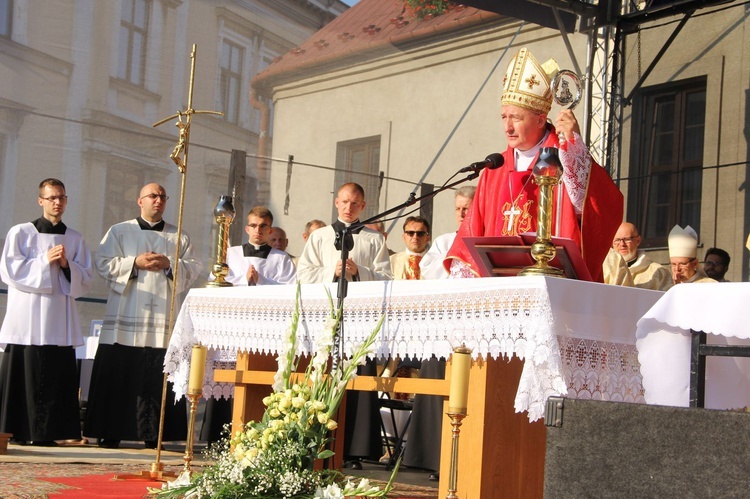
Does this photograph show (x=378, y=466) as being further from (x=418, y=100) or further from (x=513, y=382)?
(x=418, y=100)

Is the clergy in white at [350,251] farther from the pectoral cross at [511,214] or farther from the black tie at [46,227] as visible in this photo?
the black tie at [46,227]

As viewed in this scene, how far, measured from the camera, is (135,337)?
8.68m

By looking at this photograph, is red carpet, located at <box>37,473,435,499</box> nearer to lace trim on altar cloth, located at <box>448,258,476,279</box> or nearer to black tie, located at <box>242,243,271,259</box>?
lace trim on altar cloth, located at <box>448,258,476,279</box>

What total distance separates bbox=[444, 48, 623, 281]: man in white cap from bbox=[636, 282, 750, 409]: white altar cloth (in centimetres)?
138

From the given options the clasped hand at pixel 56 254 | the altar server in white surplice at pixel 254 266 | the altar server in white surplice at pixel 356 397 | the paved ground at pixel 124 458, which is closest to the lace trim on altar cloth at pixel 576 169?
the paved ground at pixel 124 458

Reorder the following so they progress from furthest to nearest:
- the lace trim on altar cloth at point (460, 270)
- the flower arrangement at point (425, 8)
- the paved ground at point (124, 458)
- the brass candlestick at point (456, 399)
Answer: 1. the flower arrangement at point (425, 8)
2. the paved ground at point (124, 458)
3. the lace trim on altar cloth at point (460, 270)
4. the brass candlestick at point (456, 399)

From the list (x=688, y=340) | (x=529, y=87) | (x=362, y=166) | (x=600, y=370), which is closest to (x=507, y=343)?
(x=600, y=370)

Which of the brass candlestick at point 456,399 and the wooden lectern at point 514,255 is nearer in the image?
the brass candlestick at point 456,399

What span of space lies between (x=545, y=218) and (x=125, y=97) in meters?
9.67

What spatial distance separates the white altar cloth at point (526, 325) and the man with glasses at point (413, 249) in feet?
11.0

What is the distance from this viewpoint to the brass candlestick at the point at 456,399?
4.09 meters

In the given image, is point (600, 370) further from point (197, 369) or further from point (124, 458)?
point (124, 458)

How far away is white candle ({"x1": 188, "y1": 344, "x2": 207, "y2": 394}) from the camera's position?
5.66m

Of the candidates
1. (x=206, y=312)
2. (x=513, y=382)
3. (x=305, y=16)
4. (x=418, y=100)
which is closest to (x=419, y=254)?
(x=206, y=312)
